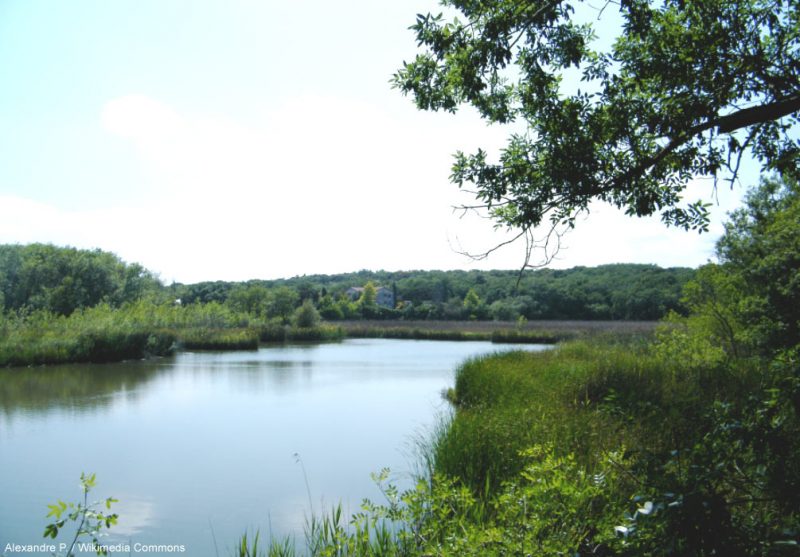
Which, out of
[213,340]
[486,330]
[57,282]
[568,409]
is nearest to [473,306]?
[486,330]

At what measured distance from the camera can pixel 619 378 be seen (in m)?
7.52

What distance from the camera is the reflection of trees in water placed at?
32.0 ft

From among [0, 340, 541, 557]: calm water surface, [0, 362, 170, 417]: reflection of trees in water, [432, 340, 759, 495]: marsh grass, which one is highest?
[432, 340, 759, 495]: marsh grass

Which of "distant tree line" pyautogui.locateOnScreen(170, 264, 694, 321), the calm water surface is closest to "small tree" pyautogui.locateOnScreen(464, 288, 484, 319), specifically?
"distant tree line" pyautogui.locateOnScreen(170, 264, 694, 321)

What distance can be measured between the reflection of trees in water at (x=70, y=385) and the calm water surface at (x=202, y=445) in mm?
41

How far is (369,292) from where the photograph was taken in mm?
54594

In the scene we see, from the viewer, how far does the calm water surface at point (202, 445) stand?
4801 millimetres

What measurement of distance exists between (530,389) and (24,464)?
19.7ft

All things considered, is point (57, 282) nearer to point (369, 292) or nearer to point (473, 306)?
point (369, 292)

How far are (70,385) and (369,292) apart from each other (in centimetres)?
4284

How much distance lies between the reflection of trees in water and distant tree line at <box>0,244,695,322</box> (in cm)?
919

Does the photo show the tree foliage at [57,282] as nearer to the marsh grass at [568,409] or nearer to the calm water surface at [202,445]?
the calm water surface at [202,445]

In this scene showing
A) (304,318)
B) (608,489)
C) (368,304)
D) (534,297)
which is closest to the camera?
(608,489)

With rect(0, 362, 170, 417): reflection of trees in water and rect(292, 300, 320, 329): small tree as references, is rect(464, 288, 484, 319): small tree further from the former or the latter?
rect(0, 362, 170, 417): reflection of trees in water
